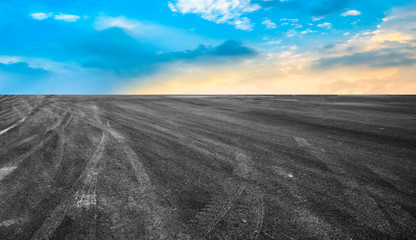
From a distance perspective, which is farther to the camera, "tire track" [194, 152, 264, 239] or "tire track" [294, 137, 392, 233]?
"tire track" [294, 137, 392, 233]

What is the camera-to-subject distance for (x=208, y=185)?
9.35ft

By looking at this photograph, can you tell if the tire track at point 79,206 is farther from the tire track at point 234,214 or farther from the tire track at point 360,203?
the tire track at point 360,203

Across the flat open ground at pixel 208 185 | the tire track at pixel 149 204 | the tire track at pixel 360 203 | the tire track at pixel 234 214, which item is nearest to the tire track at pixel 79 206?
the flat open ground at pixel 208 185

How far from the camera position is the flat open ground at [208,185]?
2076 mm

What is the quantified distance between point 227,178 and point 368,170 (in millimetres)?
2073

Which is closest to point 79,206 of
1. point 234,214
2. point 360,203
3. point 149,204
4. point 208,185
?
point 149,204

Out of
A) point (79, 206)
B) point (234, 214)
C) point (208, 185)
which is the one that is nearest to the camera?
point (234, 214)

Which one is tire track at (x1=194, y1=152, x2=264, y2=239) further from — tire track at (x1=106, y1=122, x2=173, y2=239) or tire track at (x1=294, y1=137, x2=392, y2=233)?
tire track at (x1=294, y1=137, x2=392, y2=233)

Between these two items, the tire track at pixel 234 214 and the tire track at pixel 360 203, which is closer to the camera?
the tire track at pixel 234 214

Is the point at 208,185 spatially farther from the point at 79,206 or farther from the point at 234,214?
the point at 79,206

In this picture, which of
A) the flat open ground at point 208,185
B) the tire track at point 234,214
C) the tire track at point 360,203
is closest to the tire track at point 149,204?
the flat open ground at point 208,185

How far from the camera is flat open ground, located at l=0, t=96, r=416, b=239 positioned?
208cm

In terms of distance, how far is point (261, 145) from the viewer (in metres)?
4.57

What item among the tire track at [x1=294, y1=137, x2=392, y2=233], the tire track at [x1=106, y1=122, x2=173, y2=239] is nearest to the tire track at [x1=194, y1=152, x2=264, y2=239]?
the tire track at [x1=106, y1=122, x2=173, y2=239]
